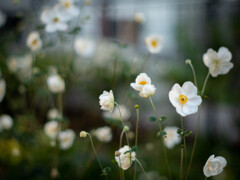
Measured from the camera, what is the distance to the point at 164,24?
336cm

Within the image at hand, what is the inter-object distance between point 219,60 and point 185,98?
0.15m

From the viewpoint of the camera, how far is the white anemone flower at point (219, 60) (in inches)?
23.2

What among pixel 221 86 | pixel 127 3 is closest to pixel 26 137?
pixel 221 86

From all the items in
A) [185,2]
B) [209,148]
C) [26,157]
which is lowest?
[209,148]

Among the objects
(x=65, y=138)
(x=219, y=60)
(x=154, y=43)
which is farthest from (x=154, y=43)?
(x=65, y=138)

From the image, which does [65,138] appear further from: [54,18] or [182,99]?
[182,99]

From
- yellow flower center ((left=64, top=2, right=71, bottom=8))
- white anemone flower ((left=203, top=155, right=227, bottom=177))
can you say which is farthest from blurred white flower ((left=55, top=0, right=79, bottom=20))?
white anemone flower ((left=203, top=155, right=227, bottom=177))

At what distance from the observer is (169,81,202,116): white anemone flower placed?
0.51 m

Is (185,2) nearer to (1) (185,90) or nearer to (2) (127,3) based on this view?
(2) (127,3)

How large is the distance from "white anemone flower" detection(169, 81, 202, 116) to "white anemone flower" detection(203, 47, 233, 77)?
13 centimetres

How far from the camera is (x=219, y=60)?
1.97 feet

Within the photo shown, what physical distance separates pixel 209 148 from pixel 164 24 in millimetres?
2045

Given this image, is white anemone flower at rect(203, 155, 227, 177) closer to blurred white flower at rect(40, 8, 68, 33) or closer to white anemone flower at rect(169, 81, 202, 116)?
white anemone flower at rect(169, 81, 202, 116)

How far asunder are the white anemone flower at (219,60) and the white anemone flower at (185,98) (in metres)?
0.13
